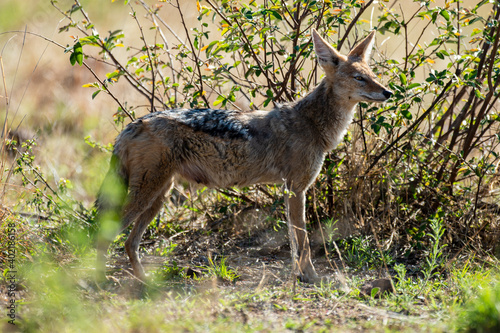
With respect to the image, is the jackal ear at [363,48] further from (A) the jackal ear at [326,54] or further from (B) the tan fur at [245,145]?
(A) the jackal ear at [326,54]

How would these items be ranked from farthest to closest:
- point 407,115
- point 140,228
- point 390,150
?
point 390,150
point 140,228
point 407,115

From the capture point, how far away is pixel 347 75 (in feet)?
17.1

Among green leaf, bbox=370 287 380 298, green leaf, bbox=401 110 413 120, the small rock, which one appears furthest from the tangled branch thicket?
green leaf, bbox=370 287 380 298

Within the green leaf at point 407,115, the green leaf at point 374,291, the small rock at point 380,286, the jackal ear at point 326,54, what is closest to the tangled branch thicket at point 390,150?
the jackal ear at point 326,54

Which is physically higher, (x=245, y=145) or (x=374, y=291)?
(x=245, y=145)

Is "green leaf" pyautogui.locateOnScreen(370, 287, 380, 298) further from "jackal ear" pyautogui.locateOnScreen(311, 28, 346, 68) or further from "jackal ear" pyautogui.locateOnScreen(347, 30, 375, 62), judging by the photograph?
"jackal ear" pyautogui.locateOnScreen(347, 30, 375, 62)

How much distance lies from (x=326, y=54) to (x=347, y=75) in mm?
313

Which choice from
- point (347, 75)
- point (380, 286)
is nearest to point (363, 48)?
point (347, 75)

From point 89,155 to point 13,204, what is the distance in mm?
1962

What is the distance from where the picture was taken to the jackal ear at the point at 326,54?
5.14m

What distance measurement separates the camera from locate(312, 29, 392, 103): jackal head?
5.07 meters

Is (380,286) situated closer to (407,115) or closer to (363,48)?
(407,115)

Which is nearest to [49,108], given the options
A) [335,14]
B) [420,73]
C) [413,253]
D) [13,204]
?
[13,204]

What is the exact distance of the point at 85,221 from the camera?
5.55 meters
